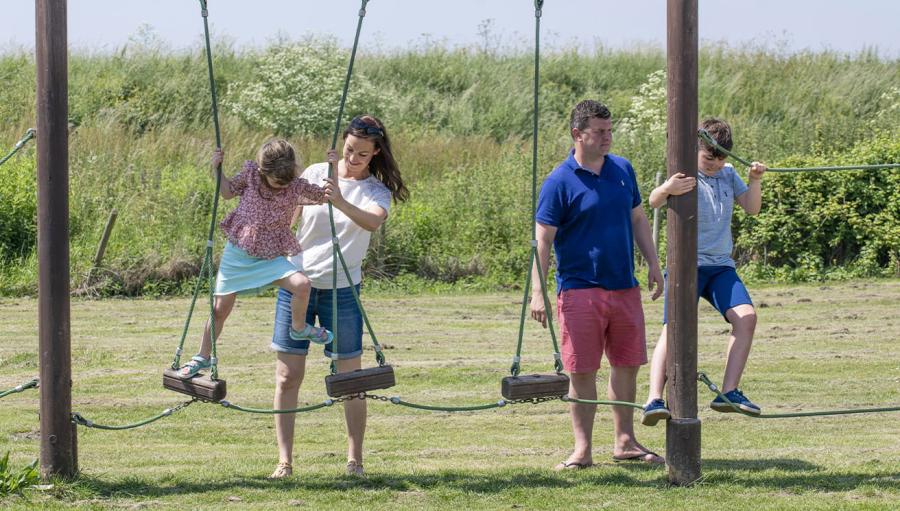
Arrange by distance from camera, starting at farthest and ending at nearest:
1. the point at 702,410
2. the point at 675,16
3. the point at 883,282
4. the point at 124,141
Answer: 1. the point at 124,141
2. the point at 883,282
3. the point at 702,410
4. the point at 675,16

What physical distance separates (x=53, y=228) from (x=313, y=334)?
132 cm

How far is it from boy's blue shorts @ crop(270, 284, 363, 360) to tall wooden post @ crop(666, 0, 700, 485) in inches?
60.4

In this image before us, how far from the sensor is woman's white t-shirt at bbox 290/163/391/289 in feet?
21.6

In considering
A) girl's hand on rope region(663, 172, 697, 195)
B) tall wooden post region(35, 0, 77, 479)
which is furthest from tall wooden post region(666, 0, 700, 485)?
tall wooden post region(35, 0, 77, 479)

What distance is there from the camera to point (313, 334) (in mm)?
6465

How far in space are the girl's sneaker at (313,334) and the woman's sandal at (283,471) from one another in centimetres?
69

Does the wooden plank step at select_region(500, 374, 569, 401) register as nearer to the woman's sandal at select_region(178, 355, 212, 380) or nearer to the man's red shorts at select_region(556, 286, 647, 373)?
the man's red shorts at select_region(556, 286, 647, 373)

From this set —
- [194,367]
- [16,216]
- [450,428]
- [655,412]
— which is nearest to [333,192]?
[194,367]

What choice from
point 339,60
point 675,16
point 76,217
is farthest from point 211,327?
point 339,60

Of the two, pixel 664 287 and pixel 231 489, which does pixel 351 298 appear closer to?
pixel 231 489

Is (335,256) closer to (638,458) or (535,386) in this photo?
(535,386)

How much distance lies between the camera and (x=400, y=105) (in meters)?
28.1

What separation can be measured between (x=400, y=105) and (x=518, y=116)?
250 cm

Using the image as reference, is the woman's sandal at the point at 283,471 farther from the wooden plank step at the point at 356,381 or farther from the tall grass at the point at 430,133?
the tall grass at the point at 430,133
